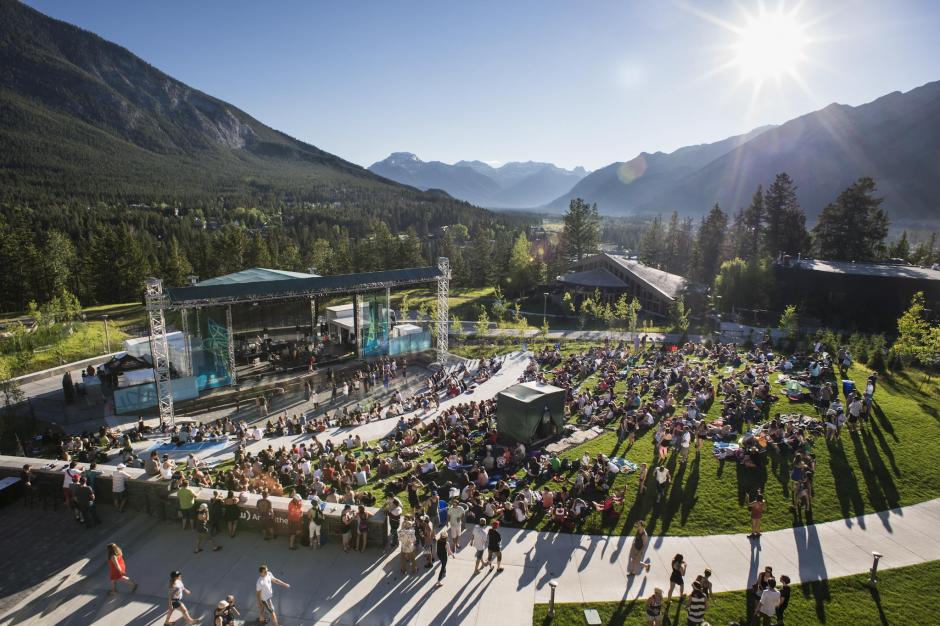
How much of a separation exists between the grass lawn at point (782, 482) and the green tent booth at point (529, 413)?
1329 mm

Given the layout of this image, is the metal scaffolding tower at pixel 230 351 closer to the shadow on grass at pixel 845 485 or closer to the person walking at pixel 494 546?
the person walking at pixel 494 546

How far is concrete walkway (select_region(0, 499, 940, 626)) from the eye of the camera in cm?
832

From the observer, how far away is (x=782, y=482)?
12391 millimetres

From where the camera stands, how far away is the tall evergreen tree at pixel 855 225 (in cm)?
4722

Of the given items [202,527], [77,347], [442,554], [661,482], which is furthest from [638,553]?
[77,347]

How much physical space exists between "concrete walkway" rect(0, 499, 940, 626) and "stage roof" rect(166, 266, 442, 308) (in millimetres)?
10795

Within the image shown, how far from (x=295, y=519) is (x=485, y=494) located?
4.82 m

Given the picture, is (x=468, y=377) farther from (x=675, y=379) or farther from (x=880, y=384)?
(x=880, y=384)

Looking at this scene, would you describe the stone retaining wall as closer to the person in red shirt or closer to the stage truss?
the person in red shirt

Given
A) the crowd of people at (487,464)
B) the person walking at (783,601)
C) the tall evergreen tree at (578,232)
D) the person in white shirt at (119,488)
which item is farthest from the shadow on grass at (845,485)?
the tall evergreen tree at (578,232)

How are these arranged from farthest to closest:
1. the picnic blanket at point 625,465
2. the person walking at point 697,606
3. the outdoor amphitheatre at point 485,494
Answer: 1. the picnic blanket at point 625,465
2. the outdoor amphitheatre at point 485,494
3. the person walking at point 697,606

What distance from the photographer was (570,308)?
46938mm

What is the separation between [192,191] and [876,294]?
548 feet

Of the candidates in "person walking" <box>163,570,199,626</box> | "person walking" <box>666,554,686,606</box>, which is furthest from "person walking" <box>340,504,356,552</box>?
"person walking" <box>666,554,686,606</box>
